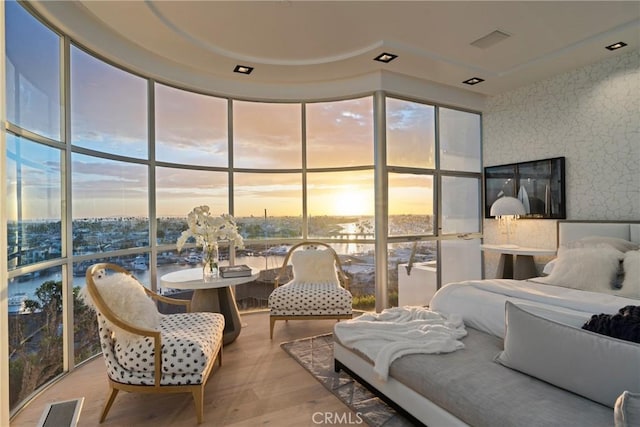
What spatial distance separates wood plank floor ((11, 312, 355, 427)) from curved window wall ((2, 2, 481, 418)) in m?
0.24

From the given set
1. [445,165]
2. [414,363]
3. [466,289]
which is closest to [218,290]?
[414,363]

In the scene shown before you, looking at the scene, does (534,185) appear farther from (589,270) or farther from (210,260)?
(210,260)

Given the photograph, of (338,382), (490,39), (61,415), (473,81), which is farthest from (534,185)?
(61,415)

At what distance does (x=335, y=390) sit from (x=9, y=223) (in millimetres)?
2481

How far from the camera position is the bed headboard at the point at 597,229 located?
3.38 m

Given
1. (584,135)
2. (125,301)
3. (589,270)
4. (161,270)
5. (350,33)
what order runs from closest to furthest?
(125,301), (589,270), (350,33), (161,270), (584,135)

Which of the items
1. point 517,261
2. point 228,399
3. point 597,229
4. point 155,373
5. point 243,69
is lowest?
point 228,399

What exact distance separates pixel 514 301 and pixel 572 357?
1.06 m

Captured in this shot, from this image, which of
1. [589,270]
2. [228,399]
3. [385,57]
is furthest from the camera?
[385,57]

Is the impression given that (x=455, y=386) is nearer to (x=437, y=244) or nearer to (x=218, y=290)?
(x=218, y=290)

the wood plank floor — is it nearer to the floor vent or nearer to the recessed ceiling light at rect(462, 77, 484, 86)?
the floor vent

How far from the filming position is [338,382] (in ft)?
8.38

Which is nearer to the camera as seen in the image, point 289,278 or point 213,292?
point 213,292

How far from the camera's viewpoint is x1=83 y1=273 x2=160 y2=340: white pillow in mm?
2152
